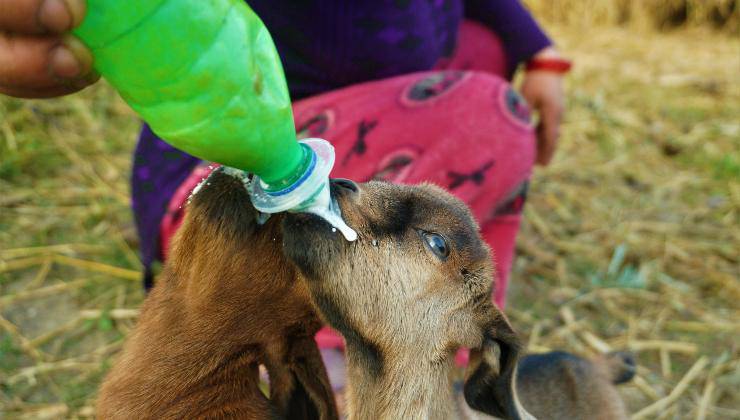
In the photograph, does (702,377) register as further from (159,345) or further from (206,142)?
(206,142)

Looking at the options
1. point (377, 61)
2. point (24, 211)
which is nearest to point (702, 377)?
point (377, 61)

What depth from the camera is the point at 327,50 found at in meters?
2.05

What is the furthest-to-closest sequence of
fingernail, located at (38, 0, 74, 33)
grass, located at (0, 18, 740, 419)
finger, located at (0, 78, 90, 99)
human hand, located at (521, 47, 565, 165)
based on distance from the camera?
human hand, located at (521, 47, 565, 165)
grass, located at (0, 18, 740, 419)
finger, located at (0, 78, 90, 99)
fingernail, located at (38, 0, 74, 33)

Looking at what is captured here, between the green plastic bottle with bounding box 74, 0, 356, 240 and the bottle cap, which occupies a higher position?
the green plastic bottle with bounding box 74, 0, 356, 240

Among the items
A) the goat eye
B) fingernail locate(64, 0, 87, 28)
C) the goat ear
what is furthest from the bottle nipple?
the goat ear

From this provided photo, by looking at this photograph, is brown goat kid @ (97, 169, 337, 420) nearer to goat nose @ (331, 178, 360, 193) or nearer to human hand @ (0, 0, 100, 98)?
goat nose @ (331, 178, 360, 193)

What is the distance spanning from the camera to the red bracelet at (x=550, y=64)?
8.67ft

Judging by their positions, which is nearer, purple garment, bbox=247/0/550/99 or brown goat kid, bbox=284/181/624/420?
brown goat kid, bbox=284/181/624/420

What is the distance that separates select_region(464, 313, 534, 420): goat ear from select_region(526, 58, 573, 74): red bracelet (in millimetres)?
1455

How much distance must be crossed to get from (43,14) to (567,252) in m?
2.71

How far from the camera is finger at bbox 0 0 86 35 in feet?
2.93

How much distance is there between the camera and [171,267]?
4.29 feet

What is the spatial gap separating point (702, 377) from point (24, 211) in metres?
2.73

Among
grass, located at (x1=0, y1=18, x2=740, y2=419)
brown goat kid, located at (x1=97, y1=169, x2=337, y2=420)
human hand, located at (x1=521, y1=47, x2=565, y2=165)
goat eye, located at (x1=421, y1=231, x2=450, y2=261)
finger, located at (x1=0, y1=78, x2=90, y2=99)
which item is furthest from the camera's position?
human hand, located at (x1=521, y1=47, x2=565, y2=165)
